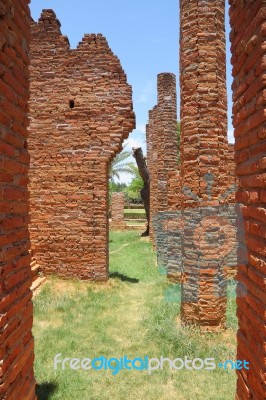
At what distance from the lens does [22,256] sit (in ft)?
9.09

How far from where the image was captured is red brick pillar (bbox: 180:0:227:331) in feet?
17.6

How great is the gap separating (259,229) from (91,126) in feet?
22.1

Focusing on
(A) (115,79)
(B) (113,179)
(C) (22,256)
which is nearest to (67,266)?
(A) (115,79)

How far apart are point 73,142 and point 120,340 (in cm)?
512

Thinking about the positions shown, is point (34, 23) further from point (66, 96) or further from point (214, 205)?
point (214, 205)

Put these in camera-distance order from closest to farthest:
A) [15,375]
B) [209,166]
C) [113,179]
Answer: [15,375] → [209,166] → [113,179]

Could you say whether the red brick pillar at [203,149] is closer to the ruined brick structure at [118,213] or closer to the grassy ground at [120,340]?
the grassy ground at [120,340]

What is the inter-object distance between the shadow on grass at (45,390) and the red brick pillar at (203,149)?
2610 mm

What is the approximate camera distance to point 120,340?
5426 mm

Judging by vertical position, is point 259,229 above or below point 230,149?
below

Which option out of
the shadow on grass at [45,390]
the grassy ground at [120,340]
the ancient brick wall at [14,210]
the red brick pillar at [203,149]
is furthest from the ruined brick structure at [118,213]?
the ancient brick wall at [14,210]

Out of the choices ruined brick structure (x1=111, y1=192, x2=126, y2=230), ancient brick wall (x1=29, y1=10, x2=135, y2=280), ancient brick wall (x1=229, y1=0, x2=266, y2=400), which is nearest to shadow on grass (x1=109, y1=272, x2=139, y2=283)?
ancient brick wall (x1=29, y1=10, x2=135, y2=280)

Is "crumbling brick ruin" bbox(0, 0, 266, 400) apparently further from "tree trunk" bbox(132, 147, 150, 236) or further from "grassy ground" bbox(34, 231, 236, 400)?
"tree trunk" bbox(132, 147, 150, 236)

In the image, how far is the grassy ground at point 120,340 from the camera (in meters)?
4.05
